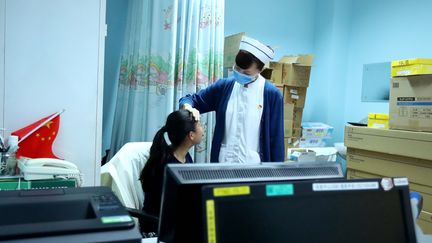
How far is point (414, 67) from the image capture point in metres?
2.24

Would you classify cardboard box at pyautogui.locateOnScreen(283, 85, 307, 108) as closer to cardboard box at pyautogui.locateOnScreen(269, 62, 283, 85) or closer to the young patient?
cardboard box at pyautogui.locateOnScreen(269, 62, 283, 85)

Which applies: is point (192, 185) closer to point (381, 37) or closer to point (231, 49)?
point (231, 49)

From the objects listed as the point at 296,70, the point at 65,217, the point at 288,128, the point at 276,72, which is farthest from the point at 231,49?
the point at 65,217

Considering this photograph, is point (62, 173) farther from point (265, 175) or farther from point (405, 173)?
point (405, 173)

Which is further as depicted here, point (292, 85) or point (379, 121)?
point (292, 85)

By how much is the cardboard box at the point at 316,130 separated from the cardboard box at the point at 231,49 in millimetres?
1079

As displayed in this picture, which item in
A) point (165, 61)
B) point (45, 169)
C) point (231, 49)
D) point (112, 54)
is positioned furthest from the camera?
point (231, 49)

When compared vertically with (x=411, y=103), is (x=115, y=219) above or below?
below

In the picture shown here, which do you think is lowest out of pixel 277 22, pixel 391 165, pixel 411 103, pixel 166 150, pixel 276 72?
pixel 391 165

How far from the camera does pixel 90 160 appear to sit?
197 cm

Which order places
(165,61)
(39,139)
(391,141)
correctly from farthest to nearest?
(165,61), (391,141), (39,139)

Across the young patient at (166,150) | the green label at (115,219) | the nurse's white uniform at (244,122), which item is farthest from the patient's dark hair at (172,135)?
the green label at (115,219)

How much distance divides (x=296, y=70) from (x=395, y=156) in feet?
4.15

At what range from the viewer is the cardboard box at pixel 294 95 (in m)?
3.41
